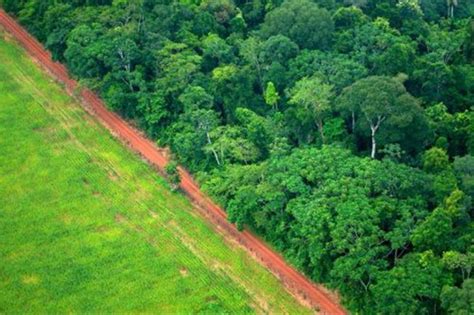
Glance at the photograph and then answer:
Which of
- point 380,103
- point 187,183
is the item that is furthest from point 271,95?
point 380,103

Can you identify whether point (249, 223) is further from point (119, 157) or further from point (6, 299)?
point (6, 299)

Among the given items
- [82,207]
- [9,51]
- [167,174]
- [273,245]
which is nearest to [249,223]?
[273,245]

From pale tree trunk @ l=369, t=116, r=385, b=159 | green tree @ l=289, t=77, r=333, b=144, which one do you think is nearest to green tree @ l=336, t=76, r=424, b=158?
pale tree trunk @ l=369, t=116, r=385, b=159

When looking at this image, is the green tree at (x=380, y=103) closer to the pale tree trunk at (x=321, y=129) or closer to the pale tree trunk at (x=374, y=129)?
the pale tree trunk at (x=374, y=129)

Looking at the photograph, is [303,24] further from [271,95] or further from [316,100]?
[316,100]

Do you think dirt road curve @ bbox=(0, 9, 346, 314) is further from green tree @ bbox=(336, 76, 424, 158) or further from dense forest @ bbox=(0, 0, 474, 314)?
green tree @ bbox=(336, 76, 424, 158)
